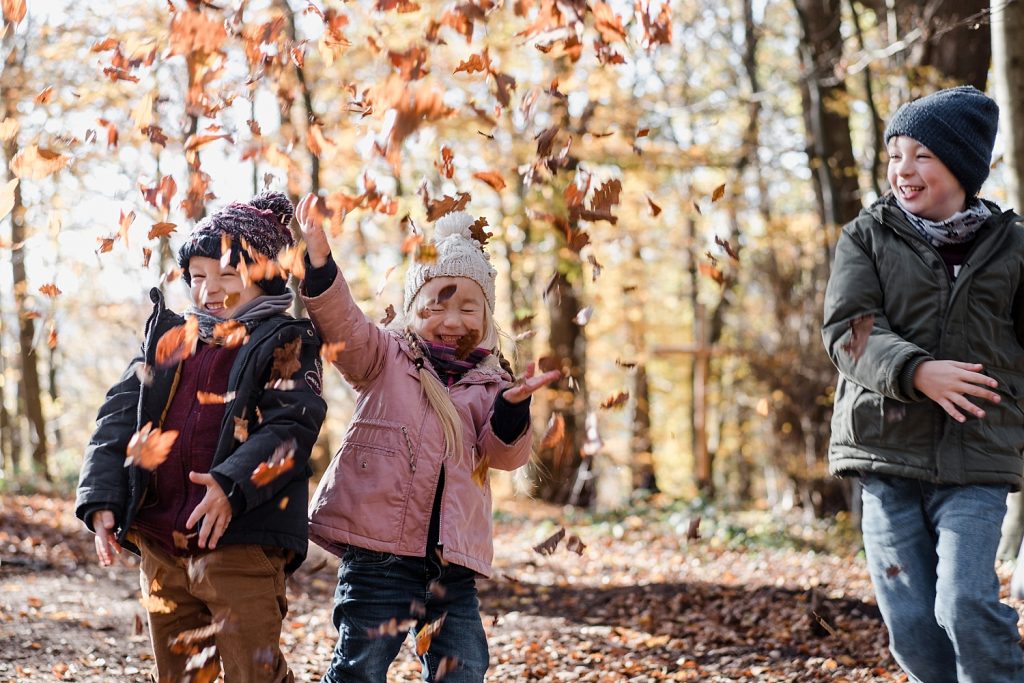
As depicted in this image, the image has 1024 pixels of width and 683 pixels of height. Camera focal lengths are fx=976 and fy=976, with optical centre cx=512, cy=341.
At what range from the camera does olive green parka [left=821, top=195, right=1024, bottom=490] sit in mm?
2980

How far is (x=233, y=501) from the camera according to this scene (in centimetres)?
281

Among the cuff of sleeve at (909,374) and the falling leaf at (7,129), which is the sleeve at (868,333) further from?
the falling leaf at (7,129)

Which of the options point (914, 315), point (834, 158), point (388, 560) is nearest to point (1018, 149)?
point (914, 315)

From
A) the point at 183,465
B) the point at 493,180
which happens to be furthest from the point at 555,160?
the point at 183,465

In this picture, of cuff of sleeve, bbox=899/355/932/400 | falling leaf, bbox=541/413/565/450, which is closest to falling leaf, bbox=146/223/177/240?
falling leaf, bbox=541/413/565/450

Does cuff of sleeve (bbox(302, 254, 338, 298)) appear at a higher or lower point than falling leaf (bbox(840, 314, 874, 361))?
higher

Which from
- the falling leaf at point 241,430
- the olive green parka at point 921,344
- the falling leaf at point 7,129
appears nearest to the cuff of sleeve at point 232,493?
the falling leaf at point 241,430

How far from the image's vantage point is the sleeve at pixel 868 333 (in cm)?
294

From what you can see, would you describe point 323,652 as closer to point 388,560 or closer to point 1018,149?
point 388,560

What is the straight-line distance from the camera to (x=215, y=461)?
295 cm

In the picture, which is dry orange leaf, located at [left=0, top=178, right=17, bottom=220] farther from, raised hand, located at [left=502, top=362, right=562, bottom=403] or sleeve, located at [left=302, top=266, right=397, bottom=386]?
raised hand, located at [left=502, top=362, right=562, bottom=403]

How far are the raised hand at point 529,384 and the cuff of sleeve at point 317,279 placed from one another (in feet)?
2.12

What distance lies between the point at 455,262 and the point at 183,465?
1074 millimetres

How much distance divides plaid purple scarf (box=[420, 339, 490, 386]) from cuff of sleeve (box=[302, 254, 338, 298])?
0.46 meters
